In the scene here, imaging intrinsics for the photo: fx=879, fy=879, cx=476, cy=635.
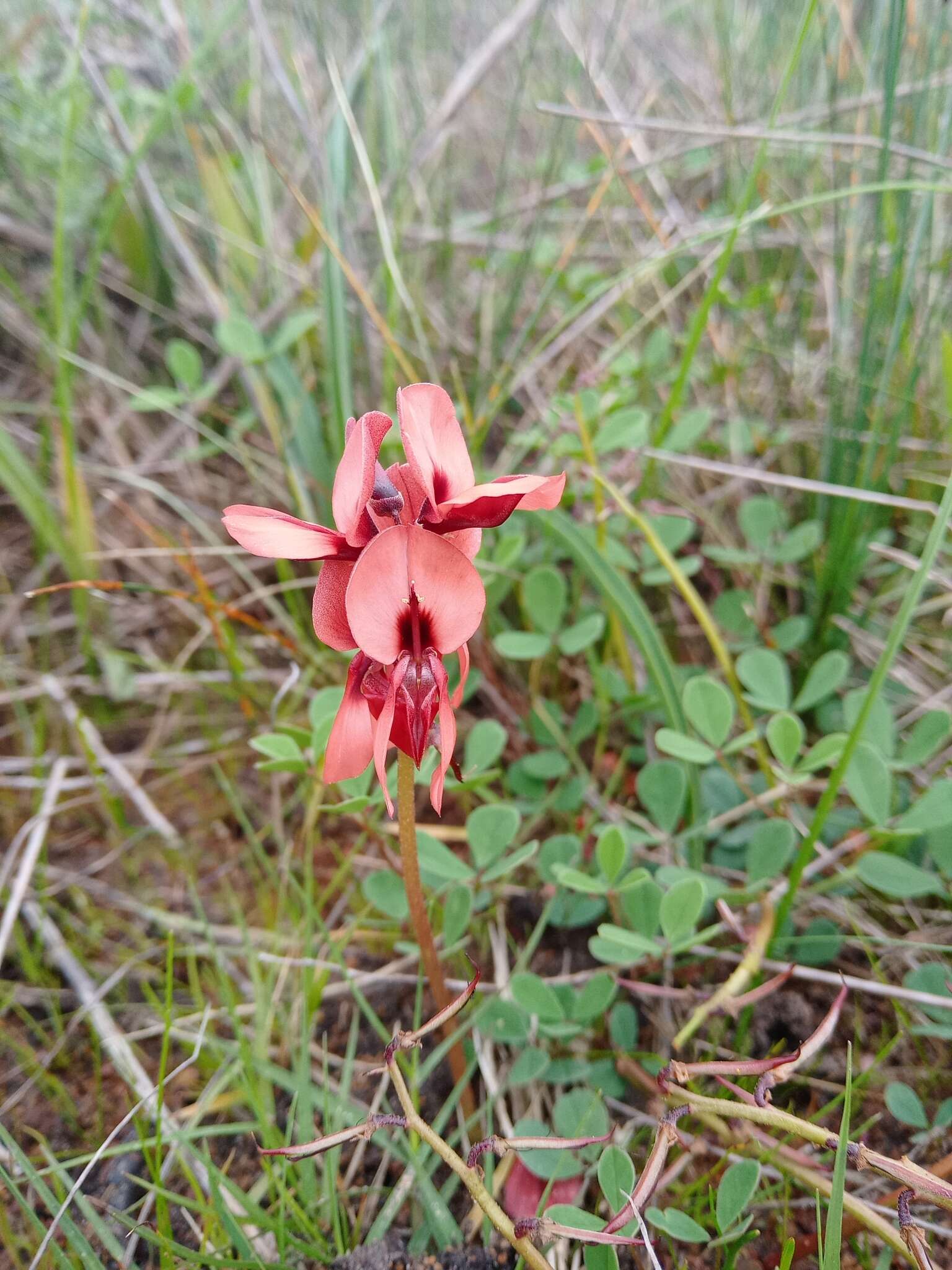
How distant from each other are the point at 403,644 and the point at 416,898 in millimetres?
311

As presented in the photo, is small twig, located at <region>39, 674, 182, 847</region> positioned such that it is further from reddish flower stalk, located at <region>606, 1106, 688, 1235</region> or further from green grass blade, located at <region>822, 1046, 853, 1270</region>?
green grass blade, located at <region>822, 1046, 853, 1270</region>

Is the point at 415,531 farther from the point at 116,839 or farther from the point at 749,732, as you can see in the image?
the point at 116,839

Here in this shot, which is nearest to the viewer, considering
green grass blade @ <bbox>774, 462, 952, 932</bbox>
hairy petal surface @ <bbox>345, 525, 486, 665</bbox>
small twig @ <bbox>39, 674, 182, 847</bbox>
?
hairy petal surface @ <bbox>345, 525, 486, 665</bbox>

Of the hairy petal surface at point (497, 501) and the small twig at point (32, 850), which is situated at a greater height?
the hairy petal surface at point (497, 501)

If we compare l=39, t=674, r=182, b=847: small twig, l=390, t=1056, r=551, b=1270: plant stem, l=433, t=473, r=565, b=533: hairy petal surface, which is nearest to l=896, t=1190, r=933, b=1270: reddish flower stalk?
l=390, t=1056, r=551, b=1270: plant stem

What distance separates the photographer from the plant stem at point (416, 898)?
83cm

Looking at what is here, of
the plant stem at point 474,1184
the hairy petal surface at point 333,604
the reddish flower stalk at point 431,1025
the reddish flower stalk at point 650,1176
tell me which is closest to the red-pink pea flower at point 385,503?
the hairy petal surface at point 333,604

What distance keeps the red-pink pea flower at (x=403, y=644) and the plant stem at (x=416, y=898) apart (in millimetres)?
52

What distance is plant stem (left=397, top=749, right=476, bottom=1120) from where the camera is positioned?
83 centimetres

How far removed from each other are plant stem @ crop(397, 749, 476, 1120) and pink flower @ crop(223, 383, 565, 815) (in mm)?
54

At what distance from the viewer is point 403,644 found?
0.76 meters

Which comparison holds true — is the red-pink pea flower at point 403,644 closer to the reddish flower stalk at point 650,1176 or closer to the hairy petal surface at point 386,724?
the hairy petal surface at point 386,724

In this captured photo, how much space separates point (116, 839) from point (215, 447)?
0.90m

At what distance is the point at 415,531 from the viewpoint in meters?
0.69
